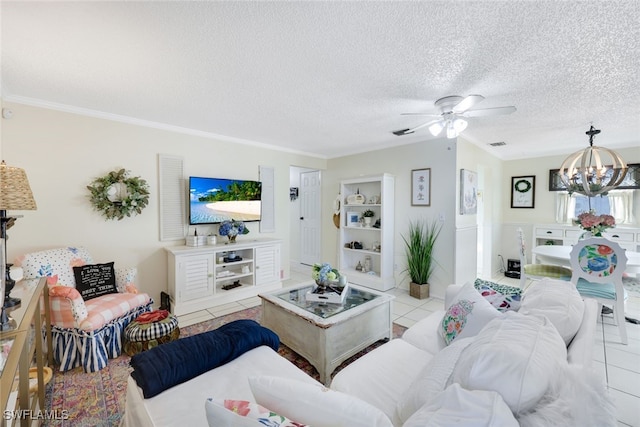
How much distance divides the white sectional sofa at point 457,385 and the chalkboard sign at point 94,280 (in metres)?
1.65

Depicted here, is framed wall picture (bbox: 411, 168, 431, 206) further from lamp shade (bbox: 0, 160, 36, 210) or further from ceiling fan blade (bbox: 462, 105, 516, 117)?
lamp shade (bbox: 0, 160, 36, 210)

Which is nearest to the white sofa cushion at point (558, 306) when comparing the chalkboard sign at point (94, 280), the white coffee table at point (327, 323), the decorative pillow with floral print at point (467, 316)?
the decorative pillow with floral print at point (467, 316)

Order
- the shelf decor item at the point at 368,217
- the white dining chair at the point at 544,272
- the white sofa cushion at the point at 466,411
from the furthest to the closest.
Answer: the shelf decor item at the point at 368,217 < the white dining chair at the point at 544,272 < the white sofa cushion at the point at 466,411

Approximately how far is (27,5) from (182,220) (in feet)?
8.09

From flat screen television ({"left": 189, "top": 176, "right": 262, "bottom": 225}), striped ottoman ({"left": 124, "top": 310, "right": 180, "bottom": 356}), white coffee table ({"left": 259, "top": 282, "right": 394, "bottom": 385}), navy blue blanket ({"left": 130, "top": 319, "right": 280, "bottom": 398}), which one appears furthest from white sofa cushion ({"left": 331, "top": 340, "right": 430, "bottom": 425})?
flat screen television ({"left": 189, "top": 176, "right": 262, "bottom": 225})

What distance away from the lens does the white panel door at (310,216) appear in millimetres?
5590

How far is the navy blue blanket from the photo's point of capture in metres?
1.27

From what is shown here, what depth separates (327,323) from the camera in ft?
6.38

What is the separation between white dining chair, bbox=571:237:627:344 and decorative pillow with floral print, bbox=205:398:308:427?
3.39 metres

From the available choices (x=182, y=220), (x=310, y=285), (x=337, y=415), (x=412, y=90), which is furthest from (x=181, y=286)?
(x=412, y=90)

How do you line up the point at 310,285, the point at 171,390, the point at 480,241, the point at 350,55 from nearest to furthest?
the point at 171,390, the point at 350,55, the point at 310,285, the point at 480,241

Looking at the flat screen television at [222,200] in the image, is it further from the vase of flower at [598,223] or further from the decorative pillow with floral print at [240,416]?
the vase of flower at [598,223]

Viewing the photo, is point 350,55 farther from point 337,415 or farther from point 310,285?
point 310,285

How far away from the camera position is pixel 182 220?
356 centimetres
